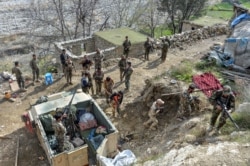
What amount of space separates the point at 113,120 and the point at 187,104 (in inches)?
116

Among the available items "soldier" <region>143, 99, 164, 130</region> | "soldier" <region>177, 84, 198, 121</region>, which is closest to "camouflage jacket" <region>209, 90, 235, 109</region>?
"soldier" <region>177, 84, 198, 121</region>

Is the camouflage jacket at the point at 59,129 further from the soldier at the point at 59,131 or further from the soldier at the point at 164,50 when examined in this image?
the soldier at the point at 164,50

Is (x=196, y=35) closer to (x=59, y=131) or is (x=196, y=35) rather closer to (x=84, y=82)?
(x=84, y=82)

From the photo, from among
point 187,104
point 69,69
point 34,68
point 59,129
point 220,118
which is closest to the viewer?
point 220,118

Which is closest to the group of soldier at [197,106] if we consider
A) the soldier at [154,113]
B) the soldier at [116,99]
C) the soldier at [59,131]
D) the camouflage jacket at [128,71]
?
the soldier at [154,113]

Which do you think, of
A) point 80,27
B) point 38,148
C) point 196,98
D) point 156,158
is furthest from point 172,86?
point 80,27

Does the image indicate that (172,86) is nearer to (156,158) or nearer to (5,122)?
(156,158)

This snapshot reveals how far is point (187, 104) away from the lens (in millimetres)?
10023

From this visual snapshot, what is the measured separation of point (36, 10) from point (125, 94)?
655 inches

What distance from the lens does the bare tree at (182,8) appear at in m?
28.1

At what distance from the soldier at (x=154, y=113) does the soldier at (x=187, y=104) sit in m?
0.67

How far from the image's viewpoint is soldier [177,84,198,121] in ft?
32.6

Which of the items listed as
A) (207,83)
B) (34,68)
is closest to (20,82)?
(34,68)

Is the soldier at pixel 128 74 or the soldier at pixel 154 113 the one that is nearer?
the soldier at pixel 154 113
